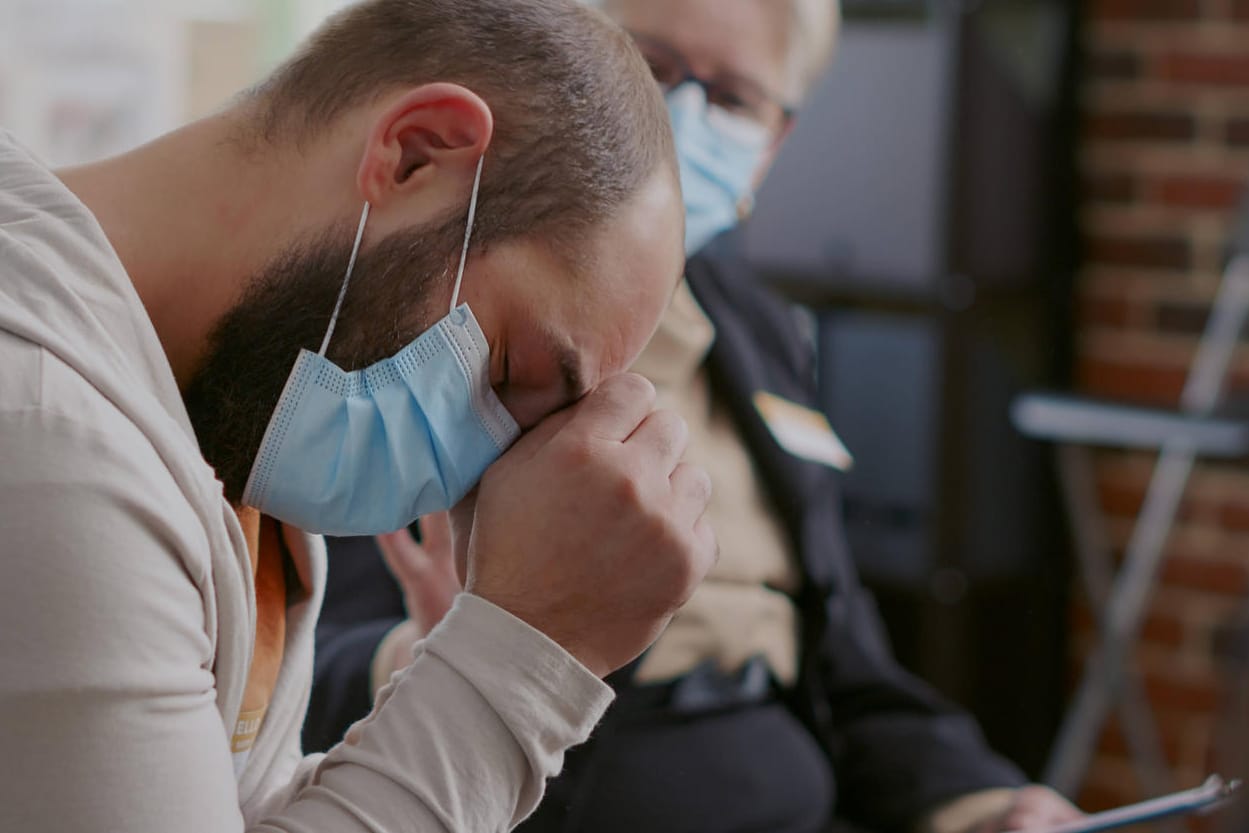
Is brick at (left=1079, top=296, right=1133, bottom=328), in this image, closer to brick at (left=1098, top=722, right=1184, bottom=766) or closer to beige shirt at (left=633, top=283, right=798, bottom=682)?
brick at (left=1098, top=722, right=1184, bottom=766)

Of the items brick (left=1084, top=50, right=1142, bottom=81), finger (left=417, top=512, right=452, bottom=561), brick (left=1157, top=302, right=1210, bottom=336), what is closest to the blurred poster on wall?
finger (left=417, top=512, right=452, bottom=561)

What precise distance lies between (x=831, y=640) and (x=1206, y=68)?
4.42ft

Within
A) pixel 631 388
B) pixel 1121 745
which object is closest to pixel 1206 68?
pixel 1121 745

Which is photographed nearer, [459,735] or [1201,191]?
[459,735]

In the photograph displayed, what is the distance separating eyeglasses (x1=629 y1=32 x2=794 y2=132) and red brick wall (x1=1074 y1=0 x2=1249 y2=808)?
115cm

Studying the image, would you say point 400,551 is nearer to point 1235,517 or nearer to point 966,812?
point 966,812

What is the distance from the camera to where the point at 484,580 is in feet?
2.07

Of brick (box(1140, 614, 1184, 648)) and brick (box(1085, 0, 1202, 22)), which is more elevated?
brick (box(1085, 0, 1202, 22))

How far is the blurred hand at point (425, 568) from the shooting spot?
0.73m

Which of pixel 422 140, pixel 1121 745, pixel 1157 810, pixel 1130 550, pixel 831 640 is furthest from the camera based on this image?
pixel 1130 550

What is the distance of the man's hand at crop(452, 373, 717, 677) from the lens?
24.9 inches

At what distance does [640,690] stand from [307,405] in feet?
0.99

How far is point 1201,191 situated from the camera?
214cm

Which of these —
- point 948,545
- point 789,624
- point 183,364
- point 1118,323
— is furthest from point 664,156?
point 1118,323
